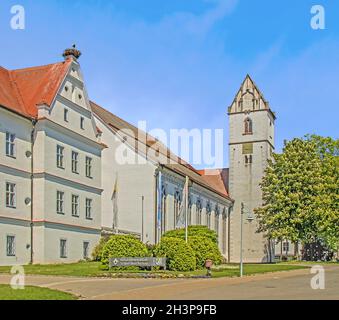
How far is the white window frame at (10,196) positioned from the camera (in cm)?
3944

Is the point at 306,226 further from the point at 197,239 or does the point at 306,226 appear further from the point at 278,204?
the point at 197,239

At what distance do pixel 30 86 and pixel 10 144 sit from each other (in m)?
7.19

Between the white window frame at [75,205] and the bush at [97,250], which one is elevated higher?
the white window frame at [75,205]

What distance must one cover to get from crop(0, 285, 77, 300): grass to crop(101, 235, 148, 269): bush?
13.7 metres

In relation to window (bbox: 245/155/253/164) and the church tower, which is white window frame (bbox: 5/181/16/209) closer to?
the church tower

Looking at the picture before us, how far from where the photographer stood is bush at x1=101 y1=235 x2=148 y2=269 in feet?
109

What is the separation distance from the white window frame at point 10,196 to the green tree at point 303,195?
1242 inches

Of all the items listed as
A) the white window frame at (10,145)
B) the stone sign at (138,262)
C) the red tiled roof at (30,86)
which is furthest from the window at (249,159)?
the stone sign at (138,262)

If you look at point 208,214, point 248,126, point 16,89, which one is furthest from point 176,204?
point 248,126

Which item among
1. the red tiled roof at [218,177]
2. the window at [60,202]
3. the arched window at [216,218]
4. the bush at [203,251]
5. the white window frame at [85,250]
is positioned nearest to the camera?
the bush at [203,251]

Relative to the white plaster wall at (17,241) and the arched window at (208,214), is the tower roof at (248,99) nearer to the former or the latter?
the arched window at (208,214)

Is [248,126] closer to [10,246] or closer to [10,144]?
[10,144]
